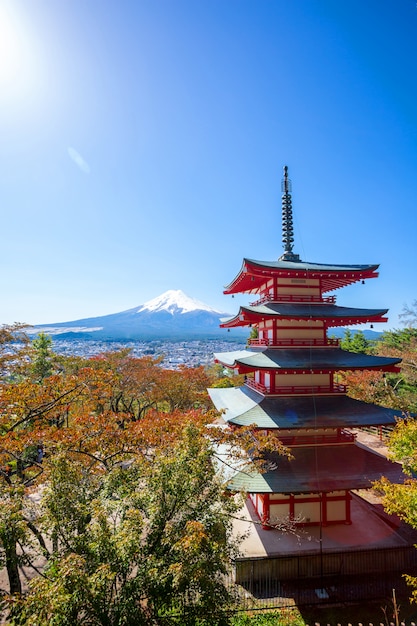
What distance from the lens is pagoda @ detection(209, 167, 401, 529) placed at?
392 inches

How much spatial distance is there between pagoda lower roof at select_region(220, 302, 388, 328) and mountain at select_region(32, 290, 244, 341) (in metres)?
117

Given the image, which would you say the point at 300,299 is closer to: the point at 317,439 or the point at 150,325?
the point at 317,439

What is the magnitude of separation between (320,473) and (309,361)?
362 cm

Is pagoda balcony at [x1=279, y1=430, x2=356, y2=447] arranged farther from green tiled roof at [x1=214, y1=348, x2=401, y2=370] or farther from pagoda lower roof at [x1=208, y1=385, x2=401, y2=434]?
green tiled roof at [x1=214, y1=348, x2=401, y2=370]

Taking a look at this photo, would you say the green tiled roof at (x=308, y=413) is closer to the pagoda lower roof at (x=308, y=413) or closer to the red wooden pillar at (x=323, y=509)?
the pagoda lower roof at (x=308, y=413)

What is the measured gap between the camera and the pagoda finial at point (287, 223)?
1362 centimetres

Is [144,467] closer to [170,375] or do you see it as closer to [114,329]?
[170,375]

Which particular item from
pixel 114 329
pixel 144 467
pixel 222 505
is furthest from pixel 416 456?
pixel 114 329

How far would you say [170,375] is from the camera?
26.0 meters

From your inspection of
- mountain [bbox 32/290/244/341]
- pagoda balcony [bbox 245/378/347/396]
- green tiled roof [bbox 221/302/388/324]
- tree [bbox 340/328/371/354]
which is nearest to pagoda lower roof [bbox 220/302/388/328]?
green tiled roof [bbox 221/302/388/324]

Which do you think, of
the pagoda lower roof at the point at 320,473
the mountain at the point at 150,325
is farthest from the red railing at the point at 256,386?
the mountain at the point at 150,325

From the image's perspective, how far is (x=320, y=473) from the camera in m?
9.94

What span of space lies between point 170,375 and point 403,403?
1778 centimetres

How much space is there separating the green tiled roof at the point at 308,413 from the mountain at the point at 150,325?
117662 mm
